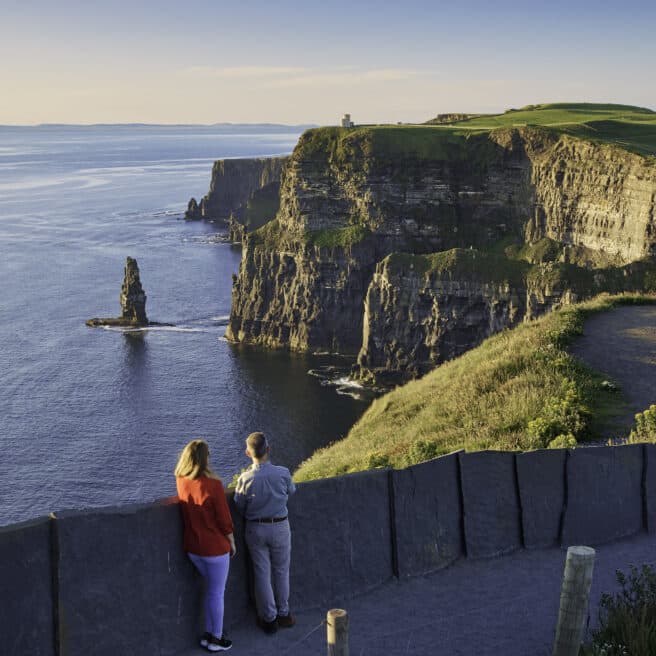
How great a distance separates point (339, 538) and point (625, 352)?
59.9ft

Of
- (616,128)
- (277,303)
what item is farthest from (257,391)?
(616,128)

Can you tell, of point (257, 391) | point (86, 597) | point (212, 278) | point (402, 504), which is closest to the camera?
point (86, 597)

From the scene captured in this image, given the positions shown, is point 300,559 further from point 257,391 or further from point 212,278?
point 212,278

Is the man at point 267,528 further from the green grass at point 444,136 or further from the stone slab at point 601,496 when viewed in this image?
the green grass at point 444,136

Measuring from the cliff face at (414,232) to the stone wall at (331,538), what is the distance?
83.7 meters

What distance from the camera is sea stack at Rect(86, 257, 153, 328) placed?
133 metres

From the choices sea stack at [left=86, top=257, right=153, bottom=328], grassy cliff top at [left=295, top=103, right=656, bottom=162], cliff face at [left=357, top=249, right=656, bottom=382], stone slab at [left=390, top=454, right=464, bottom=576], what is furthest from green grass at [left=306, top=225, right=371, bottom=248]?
stone slab at [left=390, top=454, right=464, bottom=576]

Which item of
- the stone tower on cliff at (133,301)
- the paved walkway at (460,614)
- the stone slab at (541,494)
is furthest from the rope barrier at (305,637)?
the stone tower on cliff at (133,301)

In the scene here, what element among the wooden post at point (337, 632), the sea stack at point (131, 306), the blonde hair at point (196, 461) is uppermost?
the blonde hair at point (196, 461)

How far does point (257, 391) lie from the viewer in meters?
104

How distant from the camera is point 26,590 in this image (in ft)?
35.4

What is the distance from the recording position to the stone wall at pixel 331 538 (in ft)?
36.1

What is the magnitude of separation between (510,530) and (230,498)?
5329 mm

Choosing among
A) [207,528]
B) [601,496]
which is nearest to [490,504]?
[601,496]
